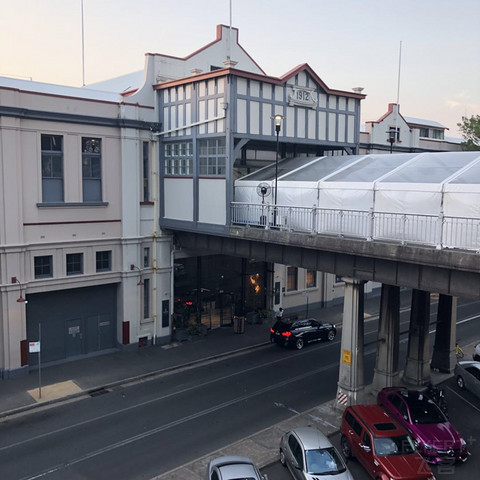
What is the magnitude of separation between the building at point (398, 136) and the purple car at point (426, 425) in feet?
70.7

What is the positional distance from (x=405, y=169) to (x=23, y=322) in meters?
18.3

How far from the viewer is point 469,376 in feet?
73.3

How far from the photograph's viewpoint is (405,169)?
1964 centimetres

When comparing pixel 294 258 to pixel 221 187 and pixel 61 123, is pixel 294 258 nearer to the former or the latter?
pixel 221 187

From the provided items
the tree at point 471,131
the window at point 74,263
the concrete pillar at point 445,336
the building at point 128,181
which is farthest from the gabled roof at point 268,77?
the tree at point 471,131

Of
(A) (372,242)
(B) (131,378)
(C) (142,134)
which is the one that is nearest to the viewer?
(A) (372,242)

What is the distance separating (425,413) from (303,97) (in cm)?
1561

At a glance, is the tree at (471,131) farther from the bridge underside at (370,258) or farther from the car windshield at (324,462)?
the car windshield at (324,462)

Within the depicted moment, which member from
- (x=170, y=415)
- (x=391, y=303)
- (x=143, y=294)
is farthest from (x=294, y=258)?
(x=143, y=294)

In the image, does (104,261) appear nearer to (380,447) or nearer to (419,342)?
(419,342)

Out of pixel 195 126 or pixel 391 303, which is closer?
pixel 391 303

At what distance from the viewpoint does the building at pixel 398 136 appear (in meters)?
40.0

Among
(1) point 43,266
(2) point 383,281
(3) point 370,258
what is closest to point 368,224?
(3) point 370,258

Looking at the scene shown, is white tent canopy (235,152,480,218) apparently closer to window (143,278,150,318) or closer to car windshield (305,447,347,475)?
window (143,278,150,318)
